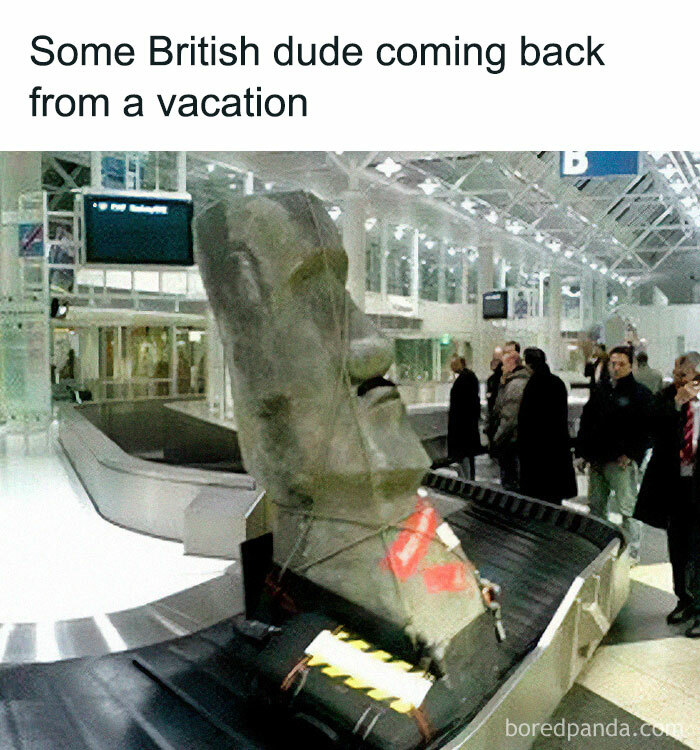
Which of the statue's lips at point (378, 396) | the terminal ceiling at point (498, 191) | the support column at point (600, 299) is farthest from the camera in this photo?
Result: the support column at point (600, 299)

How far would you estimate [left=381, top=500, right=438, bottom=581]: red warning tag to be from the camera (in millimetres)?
2859

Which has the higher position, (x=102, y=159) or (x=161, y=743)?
(x=102, y=159)

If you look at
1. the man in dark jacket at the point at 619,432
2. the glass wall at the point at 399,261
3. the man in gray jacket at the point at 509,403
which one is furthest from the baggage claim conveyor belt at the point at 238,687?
the glass wall at the point at 399,261

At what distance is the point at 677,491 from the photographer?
4.09 meters

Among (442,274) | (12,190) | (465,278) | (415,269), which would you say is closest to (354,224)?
(12,190)

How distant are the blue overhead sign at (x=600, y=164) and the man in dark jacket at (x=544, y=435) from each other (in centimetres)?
151

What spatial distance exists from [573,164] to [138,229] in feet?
13.9

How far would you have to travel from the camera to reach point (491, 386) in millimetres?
7367

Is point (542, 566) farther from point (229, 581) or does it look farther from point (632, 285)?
point (632, 285)

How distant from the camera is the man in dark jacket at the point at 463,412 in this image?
705 centimetres

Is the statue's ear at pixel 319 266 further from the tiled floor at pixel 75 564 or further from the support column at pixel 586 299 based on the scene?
the support column at pixel 586 299

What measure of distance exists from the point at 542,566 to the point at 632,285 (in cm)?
3810
